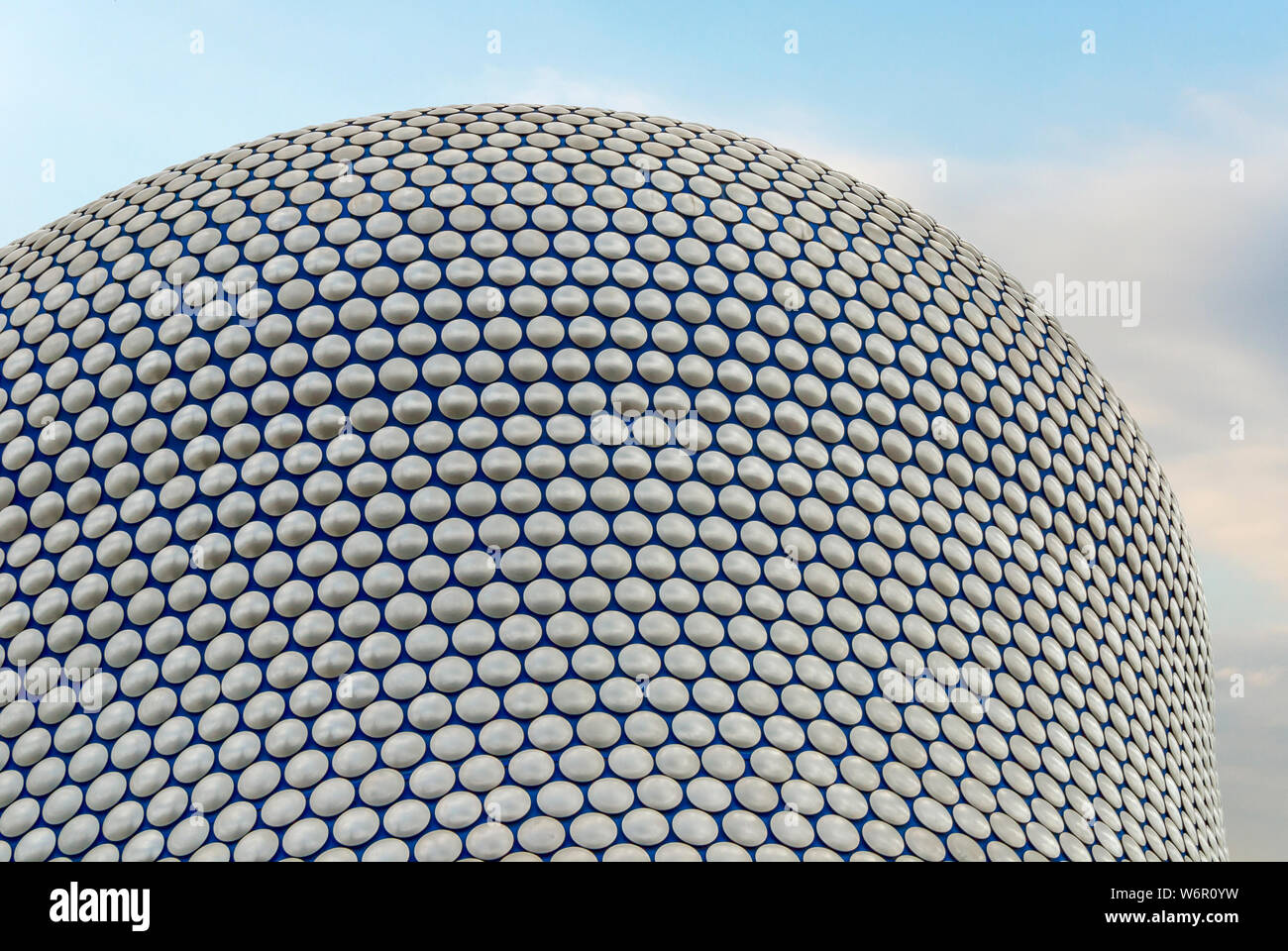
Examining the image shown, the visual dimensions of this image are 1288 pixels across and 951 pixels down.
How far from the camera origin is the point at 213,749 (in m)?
14.0

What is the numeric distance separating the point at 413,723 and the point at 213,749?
2319mm

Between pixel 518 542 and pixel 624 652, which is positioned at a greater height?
pixel 518 542

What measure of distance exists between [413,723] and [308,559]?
2533 mm

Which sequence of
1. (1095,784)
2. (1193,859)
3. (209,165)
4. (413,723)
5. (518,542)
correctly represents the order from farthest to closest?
(209,165) < (1193,859) < (1095,784) < (518,542) < (413,723)

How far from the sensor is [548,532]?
586 inches

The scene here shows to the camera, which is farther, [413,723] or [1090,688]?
[1090,688]

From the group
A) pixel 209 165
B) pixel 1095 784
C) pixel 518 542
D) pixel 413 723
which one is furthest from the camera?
pixel 209 165

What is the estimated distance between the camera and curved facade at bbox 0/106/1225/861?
13.7m

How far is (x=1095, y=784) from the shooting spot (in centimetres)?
1650

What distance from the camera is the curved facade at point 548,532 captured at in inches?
541

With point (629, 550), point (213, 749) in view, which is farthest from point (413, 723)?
point (629, 550)
